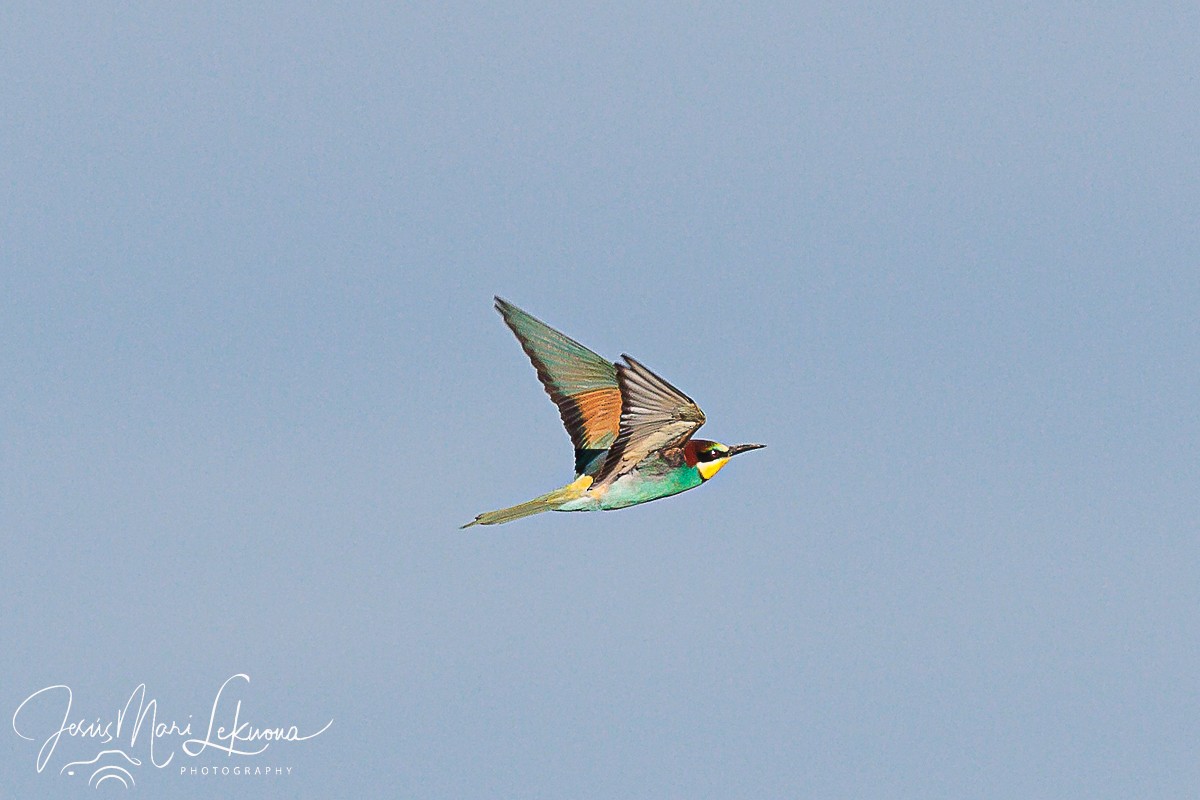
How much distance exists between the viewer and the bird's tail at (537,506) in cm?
1027

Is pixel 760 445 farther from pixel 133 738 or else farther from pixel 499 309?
pixel 133 738

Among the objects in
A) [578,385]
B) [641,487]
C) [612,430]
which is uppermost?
[578,385]

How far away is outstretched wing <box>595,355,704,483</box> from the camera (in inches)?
363

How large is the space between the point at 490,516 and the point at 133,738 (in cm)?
288

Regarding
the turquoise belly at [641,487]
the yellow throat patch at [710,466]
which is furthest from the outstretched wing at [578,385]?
the yellow throat patch at [710,466]

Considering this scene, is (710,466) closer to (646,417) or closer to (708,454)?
(708,454)

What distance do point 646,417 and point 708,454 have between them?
82 cm

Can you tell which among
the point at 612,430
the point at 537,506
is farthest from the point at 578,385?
the point at 537,506

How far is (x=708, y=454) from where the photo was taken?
10.3m

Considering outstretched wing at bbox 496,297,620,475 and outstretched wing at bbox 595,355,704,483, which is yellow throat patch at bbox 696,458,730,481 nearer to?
outstretched wing at bbox 595,355,704,483

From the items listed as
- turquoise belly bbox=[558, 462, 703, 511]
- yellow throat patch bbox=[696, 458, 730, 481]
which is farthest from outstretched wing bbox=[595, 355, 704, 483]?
yellow throat patch bbox=[696, 458, 730, 481]

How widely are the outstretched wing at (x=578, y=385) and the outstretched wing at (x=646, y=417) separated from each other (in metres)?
0.81

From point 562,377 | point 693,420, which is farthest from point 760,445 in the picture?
point 562,377

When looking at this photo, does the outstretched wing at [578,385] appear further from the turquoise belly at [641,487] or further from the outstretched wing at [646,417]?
the outstretched wing at [646,417]
